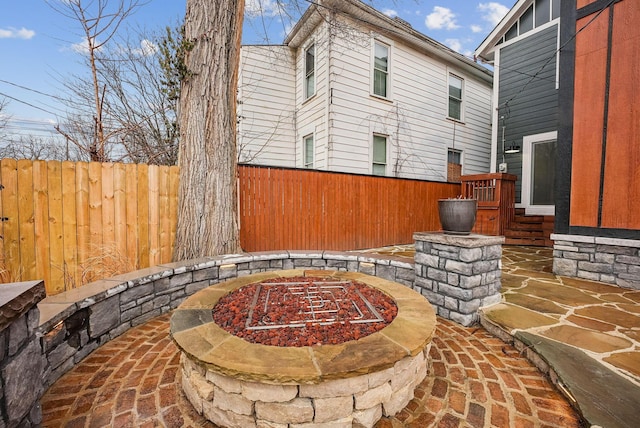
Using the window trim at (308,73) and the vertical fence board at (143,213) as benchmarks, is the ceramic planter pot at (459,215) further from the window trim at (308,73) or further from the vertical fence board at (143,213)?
the window trim at (308,73)

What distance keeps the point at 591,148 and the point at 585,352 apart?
302 centimetres

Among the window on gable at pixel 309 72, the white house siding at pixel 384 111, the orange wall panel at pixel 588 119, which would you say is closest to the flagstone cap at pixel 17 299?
the orange wall panel at pixel 588 119

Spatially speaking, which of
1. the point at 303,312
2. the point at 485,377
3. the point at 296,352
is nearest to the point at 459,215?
the point at 485,377

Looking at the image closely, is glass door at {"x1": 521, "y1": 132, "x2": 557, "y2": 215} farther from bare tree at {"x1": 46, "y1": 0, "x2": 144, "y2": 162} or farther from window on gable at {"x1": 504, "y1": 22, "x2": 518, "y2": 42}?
bare tree at {"x1": 46, "y1": 0, "x2": 144, "y2": 162}

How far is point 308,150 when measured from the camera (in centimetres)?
794

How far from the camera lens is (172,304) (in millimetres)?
3043

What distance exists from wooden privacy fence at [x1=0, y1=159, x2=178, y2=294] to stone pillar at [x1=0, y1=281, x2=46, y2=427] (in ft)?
7.02

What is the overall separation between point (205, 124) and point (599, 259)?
17.9ft

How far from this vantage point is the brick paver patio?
1594 mm

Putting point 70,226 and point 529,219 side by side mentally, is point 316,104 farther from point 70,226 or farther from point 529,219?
point 529,219

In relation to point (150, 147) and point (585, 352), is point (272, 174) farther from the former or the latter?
point (585, 352)

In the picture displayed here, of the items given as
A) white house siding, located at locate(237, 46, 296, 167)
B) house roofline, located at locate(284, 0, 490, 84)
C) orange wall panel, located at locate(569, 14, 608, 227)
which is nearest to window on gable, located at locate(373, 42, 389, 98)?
house roofline, located at locate(284, 0, 490, 84)

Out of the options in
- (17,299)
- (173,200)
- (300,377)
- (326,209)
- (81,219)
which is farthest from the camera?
(326,209)

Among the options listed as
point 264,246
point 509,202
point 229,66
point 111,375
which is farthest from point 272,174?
point 509,202
